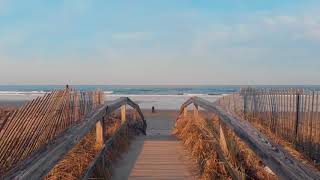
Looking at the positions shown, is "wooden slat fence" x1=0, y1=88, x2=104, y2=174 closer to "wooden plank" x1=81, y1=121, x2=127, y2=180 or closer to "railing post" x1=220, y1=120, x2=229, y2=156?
"wooden plank" x1=81, y1=121, x2=127, y2=180

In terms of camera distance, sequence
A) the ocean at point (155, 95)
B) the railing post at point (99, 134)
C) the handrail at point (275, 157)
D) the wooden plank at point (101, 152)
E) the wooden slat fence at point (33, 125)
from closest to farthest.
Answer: the handrail at point (275, 157), the wooden slat fence at point (33, 125), the wooden plank at point (101, 152), the railing post at point (99, 134), the ocean at point (155, 95)

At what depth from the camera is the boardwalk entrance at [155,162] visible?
7.54 meters

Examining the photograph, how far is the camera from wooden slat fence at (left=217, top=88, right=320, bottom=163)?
9789mm

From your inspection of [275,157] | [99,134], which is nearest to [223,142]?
[99,134]

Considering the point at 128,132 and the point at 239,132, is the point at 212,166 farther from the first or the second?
the point at 128,132

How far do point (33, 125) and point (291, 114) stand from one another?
24.8 feet

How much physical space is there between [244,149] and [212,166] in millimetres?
1065

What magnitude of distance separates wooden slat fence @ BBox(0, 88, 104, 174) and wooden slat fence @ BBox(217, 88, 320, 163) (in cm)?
286

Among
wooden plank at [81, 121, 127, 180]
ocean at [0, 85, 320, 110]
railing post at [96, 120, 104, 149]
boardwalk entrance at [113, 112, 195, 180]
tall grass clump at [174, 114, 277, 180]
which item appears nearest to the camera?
wooden plank at [81, 121, 127, 180]

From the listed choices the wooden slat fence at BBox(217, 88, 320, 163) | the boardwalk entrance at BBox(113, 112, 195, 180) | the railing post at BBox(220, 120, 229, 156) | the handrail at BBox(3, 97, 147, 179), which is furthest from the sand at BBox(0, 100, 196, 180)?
the handrail at BBox(3, 97, 147, 179)

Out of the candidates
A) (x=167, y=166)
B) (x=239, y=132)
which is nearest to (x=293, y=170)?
(x=239, y=132)

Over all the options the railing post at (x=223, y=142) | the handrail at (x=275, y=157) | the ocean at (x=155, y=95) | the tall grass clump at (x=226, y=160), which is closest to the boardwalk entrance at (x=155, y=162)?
the tall grass clump at (x=226, y=160)

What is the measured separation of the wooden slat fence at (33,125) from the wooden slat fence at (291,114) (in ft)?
9.39

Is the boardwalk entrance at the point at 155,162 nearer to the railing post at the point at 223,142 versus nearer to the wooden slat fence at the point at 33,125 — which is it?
the railing post at the point at 223,142
